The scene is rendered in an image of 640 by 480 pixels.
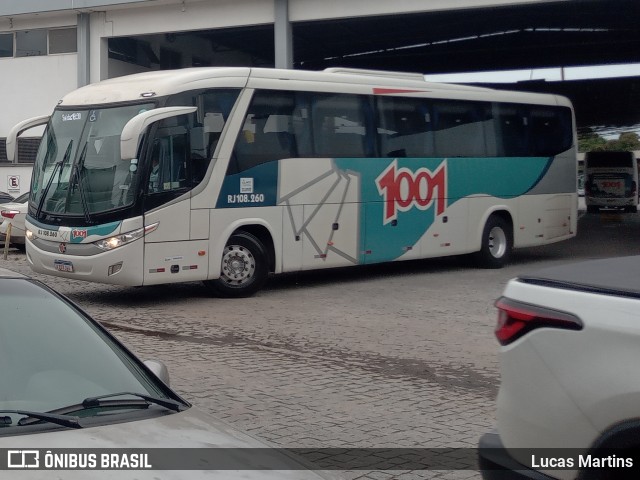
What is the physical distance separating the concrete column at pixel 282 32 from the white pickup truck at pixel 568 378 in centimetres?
2099

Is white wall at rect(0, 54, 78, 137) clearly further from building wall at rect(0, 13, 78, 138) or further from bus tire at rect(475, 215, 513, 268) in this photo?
bus tire at rect(475, 215, 513, 268)

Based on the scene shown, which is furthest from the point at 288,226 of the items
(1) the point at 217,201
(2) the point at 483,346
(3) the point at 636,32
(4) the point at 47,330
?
(3) the point at 636,32

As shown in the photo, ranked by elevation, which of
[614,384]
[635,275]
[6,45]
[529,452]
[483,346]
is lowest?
[483,346]

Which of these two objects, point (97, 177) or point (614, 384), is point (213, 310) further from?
point (614, 384)

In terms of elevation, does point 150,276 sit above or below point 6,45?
below

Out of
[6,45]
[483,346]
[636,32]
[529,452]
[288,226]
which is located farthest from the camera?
[636,32]

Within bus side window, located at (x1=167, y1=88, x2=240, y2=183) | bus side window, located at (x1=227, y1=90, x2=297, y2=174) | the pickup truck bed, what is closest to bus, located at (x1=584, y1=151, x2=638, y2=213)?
bus side window, located at (x1=227, y1=90, x2=297, y2=174)

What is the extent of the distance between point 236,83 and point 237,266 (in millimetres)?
2773

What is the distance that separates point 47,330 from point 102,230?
8855mm

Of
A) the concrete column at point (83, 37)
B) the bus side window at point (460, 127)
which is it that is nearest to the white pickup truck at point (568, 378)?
the bus side window at point (460, 127)

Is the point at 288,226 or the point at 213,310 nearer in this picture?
the point at 213,310

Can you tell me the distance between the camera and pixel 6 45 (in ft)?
97.1

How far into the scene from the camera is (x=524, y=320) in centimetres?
413

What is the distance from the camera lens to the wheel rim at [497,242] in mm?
18781
